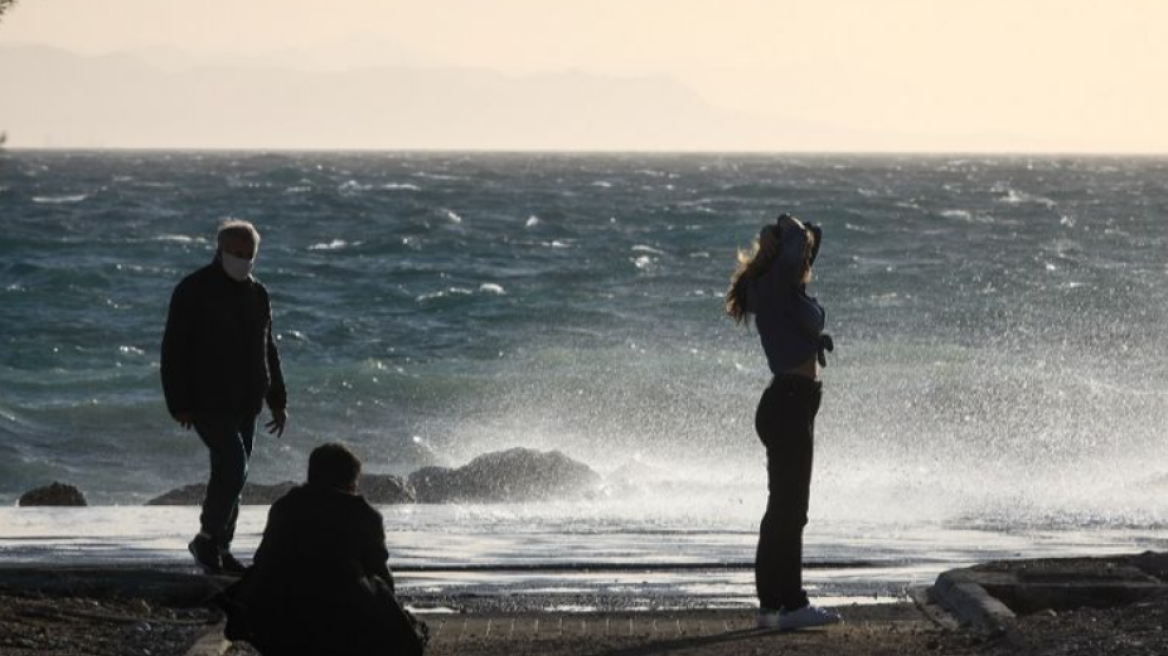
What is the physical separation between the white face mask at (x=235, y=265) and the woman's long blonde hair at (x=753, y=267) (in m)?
2.23

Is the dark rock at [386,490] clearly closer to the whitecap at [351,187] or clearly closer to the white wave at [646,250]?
the white wave at [646,250]

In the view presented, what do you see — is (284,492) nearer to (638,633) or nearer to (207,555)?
(207,555)

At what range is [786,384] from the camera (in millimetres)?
9359

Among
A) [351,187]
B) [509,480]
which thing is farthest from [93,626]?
[351,187]

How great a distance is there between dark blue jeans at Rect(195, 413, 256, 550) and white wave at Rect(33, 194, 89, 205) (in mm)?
63662

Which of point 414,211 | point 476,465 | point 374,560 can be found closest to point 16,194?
point 414,211

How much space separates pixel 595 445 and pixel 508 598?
14.1 metres

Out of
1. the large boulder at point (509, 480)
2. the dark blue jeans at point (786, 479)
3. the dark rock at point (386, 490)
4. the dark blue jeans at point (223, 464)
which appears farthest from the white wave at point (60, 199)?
the dark blue jeans at point (786, 479)

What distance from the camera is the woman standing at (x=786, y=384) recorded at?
9352mm

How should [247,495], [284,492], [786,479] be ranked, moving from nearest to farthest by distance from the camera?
[786,479], [247,495], [284,492]

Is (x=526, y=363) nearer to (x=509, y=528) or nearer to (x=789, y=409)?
(x=509, y=528)

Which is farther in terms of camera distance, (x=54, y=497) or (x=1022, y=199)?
(x=1022, y=199)

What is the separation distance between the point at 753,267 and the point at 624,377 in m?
23.3

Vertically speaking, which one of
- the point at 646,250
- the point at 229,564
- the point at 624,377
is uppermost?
the point at 229,564
